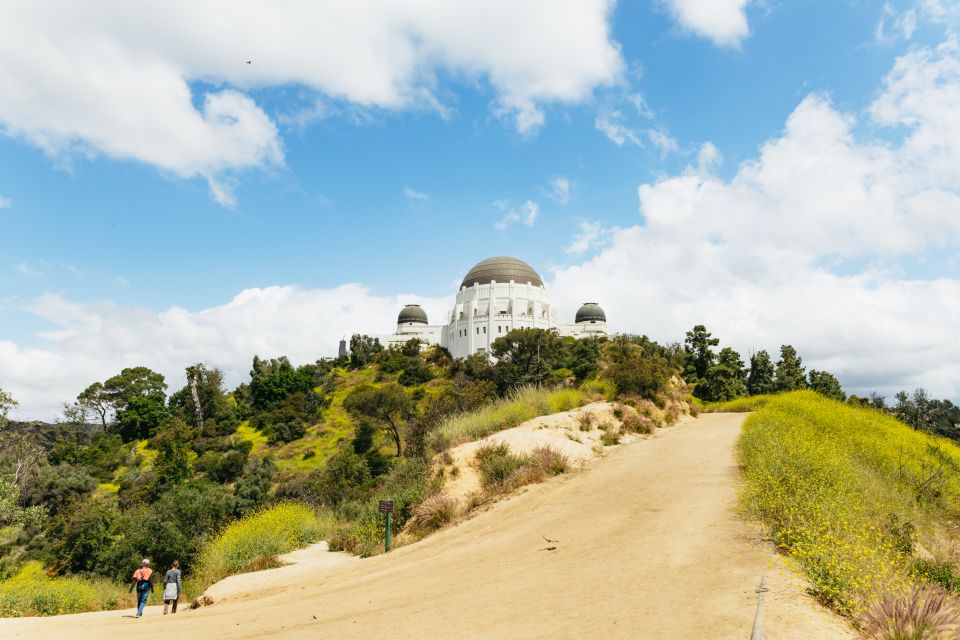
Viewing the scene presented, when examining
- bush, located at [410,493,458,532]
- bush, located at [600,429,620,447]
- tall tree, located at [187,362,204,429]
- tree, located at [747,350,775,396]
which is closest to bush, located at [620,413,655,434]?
bush, located at [600,429,620,447]

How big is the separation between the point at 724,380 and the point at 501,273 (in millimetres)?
45502

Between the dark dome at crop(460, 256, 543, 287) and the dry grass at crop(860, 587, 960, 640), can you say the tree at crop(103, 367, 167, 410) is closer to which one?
the dark dome at crop(460, 256, 543, 287)

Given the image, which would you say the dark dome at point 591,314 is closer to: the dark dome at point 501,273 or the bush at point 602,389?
the dark dome at point 501,273

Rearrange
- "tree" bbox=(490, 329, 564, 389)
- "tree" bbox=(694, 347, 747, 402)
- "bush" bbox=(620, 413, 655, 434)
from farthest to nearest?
"tree" bbox=(490, 329, 564, 389) → "tree" bbox=(694, 347, 747, 402) → "bush" bbox=(620, 413, 655, 434)

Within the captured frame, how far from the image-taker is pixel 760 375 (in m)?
47.0

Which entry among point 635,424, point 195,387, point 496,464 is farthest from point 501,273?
point 496,464

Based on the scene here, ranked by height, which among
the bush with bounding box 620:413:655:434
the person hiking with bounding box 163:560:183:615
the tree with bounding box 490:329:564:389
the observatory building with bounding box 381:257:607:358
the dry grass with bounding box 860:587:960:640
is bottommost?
the person hiking with bounding box 163:560:183:615

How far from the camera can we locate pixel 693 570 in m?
7.86

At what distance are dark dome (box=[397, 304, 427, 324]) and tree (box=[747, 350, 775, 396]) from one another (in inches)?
2522

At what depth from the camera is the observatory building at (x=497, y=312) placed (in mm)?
78438

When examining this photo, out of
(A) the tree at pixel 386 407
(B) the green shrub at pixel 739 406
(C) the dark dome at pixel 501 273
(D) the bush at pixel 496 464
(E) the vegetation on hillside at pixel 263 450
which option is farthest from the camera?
(C) the dark dome at pixel 501 273

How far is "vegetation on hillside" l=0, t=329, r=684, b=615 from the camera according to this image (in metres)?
18.0

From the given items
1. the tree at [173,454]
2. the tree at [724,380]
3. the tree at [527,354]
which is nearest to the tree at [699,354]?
the tree at [724,380]

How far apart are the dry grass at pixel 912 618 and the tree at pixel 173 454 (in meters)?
54.4
